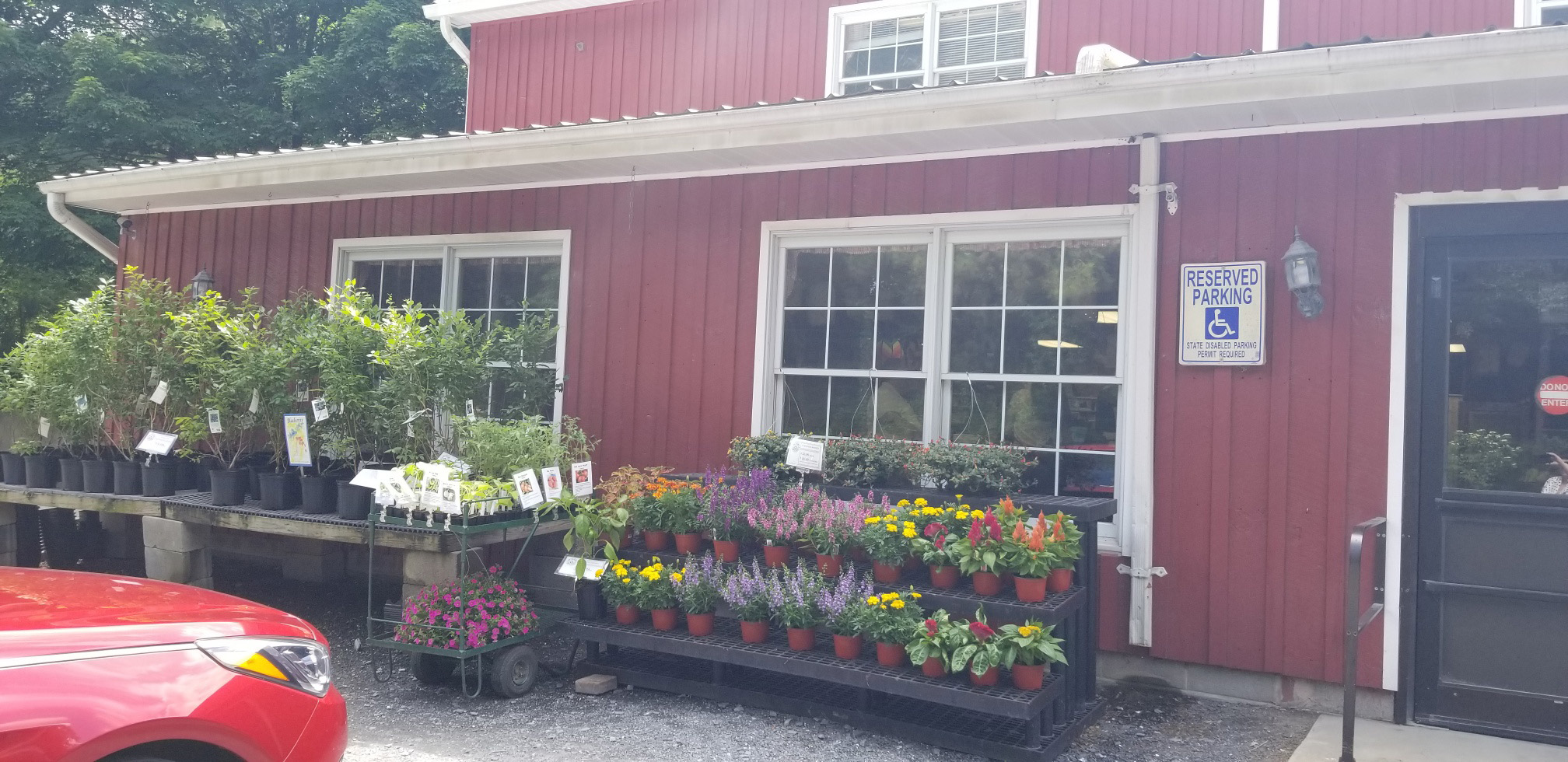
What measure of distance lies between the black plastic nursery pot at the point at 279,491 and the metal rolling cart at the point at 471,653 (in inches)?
34.2

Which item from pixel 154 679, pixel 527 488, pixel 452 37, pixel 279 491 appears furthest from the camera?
pixel 452 37

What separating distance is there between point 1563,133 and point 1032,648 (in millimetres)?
3024

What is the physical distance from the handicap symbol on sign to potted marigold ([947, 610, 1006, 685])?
5.99 ft

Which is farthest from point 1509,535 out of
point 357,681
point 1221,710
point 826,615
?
point 357,681

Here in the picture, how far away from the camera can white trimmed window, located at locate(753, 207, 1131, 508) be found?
203 inches

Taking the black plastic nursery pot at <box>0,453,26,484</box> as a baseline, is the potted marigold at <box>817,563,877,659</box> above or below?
below

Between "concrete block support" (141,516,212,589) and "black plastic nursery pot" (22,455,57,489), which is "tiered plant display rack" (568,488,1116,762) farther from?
"black plastic nursery pot" (22,455,57,489)

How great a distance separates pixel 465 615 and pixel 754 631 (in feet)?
4.30

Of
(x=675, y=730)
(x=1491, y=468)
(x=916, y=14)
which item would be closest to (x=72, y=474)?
(x=675, y=730)

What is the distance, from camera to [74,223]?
314 inches

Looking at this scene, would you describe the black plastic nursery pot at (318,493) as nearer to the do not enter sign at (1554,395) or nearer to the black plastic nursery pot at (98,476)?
the black plastic nursery pot at (98,476)

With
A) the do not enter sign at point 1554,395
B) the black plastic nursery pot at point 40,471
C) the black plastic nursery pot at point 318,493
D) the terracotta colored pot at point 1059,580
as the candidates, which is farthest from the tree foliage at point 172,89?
the do not enter sign at point 1554,395

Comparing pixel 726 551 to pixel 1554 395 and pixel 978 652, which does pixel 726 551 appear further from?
pixel 1554 395

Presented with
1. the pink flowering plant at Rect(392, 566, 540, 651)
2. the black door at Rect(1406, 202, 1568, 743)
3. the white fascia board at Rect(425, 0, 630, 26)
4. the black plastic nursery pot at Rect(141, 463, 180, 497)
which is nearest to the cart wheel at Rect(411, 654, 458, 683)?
the pink flowering plant at Rect(392, 566, 540, 651)
